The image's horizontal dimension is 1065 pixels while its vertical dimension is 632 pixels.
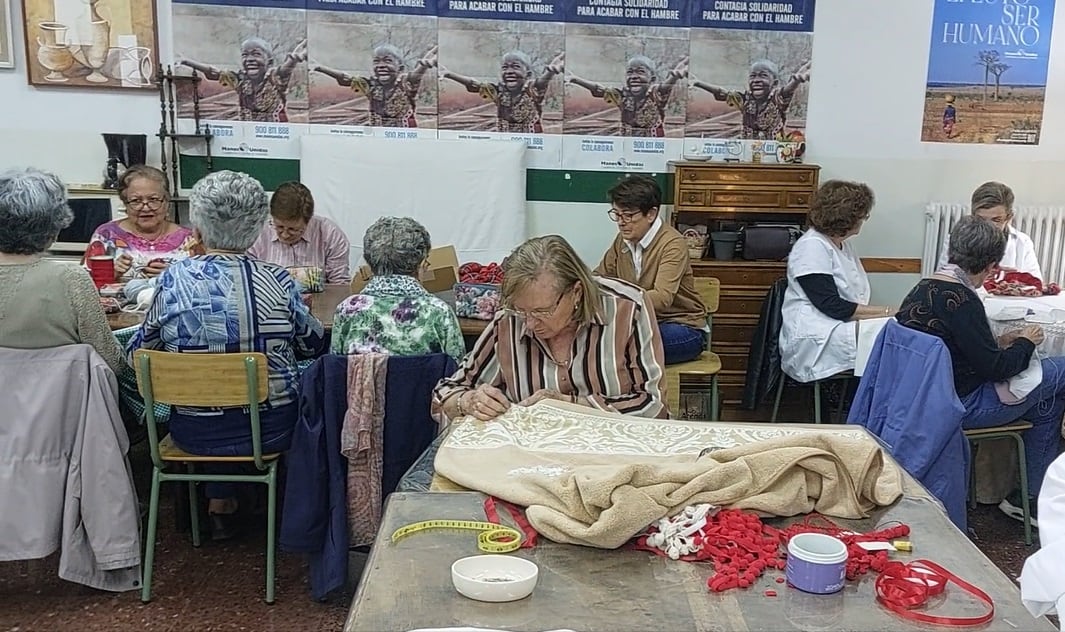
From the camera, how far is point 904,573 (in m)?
1.47

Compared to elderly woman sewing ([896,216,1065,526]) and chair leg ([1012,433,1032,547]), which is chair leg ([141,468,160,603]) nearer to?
elderly woman sewing ([896,216,1065,526])

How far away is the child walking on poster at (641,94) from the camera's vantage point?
528 cm

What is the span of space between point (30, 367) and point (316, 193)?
8.50ft

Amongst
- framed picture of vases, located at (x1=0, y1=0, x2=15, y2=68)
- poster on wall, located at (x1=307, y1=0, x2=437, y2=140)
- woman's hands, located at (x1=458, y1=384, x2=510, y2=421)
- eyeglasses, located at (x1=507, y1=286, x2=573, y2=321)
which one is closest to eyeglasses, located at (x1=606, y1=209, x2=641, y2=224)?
poster on wall, located at (x1=307, y1=0, x2=437, y2=140)

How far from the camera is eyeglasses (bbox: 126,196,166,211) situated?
410 cm

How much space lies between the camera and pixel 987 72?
5.38 m

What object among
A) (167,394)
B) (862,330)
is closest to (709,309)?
(862,330)

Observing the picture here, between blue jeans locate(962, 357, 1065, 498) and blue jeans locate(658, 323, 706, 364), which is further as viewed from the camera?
blue jeans locate(658, 323, 706, 364)

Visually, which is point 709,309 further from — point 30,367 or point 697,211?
point 30,367

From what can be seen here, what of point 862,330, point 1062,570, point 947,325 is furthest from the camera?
point 862,330

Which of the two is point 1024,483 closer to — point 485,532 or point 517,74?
point 485,532

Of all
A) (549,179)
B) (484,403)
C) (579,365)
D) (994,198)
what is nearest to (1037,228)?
(994,198)

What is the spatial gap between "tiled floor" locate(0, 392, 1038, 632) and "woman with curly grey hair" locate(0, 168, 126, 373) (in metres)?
0.80

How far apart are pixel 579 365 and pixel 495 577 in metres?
1.14
